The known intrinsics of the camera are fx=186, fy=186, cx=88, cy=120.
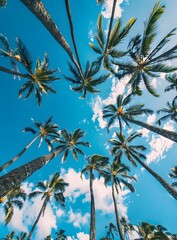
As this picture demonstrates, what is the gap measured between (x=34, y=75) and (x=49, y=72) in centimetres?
150

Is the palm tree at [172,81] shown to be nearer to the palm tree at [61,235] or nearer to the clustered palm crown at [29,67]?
the clustered palm crown at [29,67]

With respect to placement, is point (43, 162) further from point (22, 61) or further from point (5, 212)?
point (5, 212)

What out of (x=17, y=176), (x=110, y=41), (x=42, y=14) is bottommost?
(x=17, y=176)

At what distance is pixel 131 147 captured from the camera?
76.7 ft

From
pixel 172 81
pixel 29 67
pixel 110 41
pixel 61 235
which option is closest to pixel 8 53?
pixel 29 67

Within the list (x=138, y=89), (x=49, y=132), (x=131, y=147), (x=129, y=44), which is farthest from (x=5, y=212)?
(x=129, y=44)

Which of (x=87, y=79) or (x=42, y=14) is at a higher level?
(x=87, y=79)

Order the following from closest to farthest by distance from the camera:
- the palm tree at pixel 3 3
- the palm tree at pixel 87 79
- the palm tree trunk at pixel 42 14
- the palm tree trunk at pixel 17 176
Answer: the palm tree trunk at pixel 42 14 → the palm tree trunk at pixel 17 176 → the palm tree at pixel 3 3 → the palm tree at pixel 87 79

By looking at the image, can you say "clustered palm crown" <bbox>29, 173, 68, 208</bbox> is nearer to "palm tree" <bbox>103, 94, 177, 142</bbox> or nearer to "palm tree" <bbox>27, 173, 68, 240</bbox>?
"palm tree" <bbox>27, 173, 68, 240</bbox>

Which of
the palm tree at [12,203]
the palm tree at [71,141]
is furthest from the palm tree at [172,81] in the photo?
the palm tree at [12,203]

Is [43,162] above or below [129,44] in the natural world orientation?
below

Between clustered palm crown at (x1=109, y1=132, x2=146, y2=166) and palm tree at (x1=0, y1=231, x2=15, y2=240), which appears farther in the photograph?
palm tree at (x1=0, y1=231, x2=15, y2=240)

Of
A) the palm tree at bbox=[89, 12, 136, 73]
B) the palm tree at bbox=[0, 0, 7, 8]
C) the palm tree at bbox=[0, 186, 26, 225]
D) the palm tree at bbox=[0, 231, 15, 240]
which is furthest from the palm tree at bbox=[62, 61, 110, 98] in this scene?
the palm tree at bbox=[0, 231, 15, 240]

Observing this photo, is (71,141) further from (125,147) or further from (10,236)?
(10,236)
